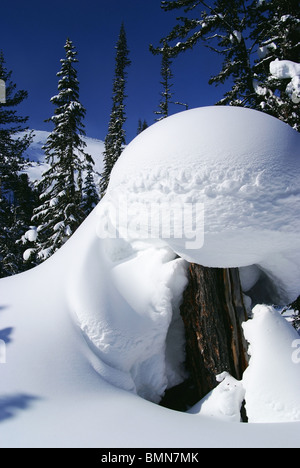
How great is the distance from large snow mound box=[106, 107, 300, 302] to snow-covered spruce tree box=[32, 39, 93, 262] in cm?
974

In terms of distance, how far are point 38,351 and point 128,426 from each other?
3.26ft

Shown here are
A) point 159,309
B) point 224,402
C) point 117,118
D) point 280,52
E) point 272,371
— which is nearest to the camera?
point 272,371

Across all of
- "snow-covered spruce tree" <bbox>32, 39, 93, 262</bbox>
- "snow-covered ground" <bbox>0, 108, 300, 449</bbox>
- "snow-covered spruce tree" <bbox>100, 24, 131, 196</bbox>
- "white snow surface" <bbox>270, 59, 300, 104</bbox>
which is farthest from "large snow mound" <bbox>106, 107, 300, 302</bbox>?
"snow-covered spruce tree" <bbox>100, 24, 131, 196</bbox>

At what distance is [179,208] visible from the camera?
264 centimetres

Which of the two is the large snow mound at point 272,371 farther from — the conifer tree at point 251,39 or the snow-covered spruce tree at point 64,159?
the snow-covered spruce tree at point 64,159

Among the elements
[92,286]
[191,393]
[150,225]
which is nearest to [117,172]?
[150,225]

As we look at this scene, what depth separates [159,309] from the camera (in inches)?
113

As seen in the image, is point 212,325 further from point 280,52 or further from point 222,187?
point 280,52

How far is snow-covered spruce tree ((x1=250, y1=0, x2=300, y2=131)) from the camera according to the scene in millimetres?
5293

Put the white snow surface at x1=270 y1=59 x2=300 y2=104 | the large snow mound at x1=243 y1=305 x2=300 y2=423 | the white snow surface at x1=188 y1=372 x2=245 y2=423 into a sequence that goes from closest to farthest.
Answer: the large snow mound at x1=243 y1=305 x2=300 y2=423
the white snow surface at x1=188 y1=372 x2=245 y2=423
the white snow surface at x1=270 y1=59 x2=300 y2=104

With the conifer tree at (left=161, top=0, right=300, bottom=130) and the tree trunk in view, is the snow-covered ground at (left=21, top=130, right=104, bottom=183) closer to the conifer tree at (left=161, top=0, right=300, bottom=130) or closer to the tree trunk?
the conifer tree at (left=161, top=0, right=300, bottom=130)

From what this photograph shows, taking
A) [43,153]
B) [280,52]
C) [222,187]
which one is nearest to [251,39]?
[280,52]

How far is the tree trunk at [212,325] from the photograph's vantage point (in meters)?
2.94

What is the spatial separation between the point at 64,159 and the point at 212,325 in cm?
1153
